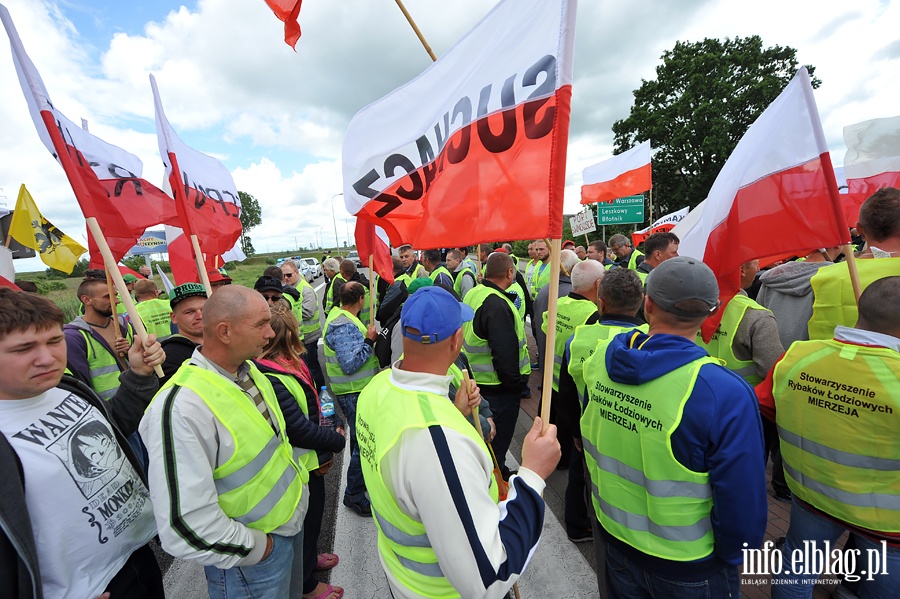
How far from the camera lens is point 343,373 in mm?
3707

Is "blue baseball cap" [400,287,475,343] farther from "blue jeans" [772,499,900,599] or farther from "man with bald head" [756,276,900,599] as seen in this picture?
"blue jeans" [772,499,900,599]

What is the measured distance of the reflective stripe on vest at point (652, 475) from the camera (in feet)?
5.25

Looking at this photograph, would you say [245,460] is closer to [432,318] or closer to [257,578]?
[257,578]

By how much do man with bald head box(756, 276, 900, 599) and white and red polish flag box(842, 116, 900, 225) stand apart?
14.4 feet

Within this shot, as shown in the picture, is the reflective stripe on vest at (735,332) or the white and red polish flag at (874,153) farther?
the white and red polish flag at (874,153)

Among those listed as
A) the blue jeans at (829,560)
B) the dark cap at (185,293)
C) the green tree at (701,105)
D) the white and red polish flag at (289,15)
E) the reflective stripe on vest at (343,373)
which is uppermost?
the green tree at (701,105)

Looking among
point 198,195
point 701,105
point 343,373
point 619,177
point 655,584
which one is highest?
point 701,105

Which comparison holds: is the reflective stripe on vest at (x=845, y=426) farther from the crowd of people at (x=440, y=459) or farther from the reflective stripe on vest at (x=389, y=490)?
the reflective stripe on vest at (x=389, y=490)

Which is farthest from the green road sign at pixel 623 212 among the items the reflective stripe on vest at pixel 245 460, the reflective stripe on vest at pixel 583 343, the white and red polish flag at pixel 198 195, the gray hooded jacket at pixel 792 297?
the reflective stripe on vest at pixel 245 460

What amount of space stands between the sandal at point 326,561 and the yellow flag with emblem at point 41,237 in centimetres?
471

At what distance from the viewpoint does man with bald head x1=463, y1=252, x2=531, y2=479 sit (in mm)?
3510

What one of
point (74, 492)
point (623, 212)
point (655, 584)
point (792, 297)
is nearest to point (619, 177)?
point (623, 212)

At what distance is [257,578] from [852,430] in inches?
114

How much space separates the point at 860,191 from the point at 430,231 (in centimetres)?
692
